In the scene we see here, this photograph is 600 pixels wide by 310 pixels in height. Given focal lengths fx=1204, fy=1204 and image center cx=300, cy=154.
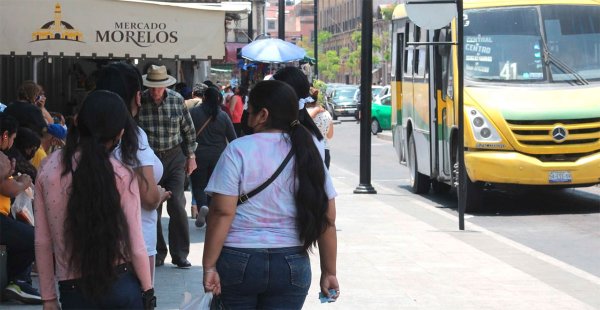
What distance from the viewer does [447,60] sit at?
54.2ft

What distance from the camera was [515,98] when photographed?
15.6 m

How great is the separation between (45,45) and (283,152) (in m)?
5.60

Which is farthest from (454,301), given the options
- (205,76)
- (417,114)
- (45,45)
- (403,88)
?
(205,76)

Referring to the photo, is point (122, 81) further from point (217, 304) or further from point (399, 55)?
point (399, 55)

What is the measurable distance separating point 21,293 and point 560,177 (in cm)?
856

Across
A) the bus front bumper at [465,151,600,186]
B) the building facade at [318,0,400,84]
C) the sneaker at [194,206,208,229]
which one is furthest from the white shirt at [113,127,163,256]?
the building facade at [318,0,400,84]

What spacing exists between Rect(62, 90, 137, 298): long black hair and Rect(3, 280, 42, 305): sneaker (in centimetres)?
373

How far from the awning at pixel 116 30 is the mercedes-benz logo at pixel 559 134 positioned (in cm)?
614

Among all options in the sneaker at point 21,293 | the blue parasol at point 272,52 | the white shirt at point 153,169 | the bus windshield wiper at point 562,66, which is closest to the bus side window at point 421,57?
the bus windshield wiper at point 562,66

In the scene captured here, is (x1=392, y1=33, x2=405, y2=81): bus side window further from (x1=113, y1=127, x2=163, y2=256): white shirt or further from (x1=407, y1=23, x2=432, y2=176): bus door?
(x1=113, y1=127, x2=163, y2=256): white shirt

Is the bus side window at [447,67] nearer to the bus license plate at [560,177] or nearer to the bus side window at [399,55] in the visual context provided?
the bus license plate at [560,177]

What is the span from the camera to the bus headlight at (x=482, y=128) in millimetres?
15320

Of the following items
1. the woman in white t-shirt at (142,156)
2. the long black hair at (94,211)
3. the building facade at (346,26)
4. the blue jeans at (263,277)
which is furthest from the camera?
the building facade at (346,26)

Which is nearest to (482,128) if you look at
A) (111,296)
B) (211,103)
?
(211,103)
